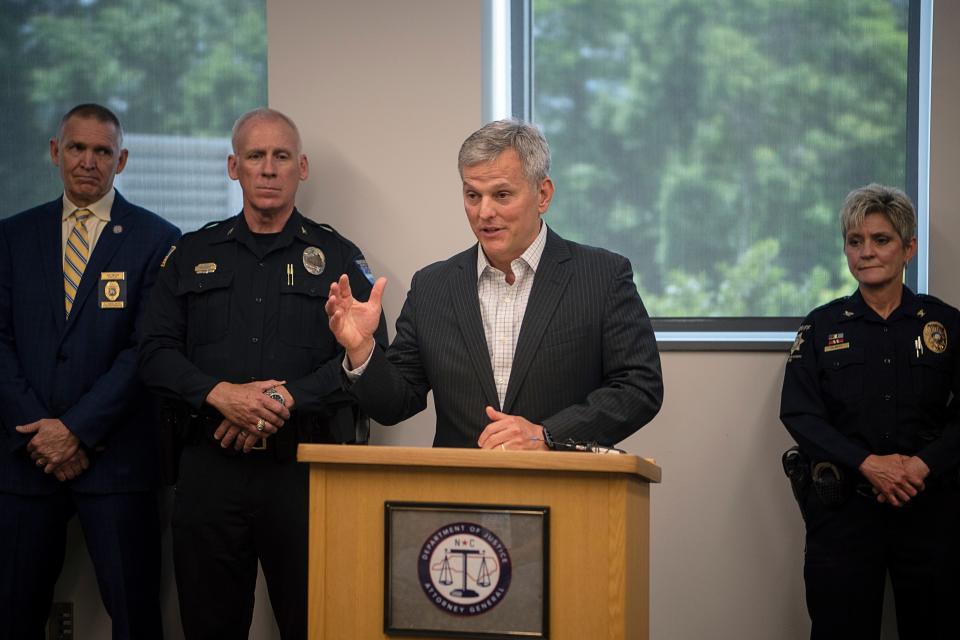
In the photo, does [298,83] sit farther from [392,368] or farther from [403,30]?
[392,368]

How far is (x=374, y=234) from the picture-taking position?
3.96 m

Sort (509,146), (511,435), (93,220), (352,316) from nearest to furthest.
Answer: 1. (511,435)
2. (352,316)
3. (509,146)
4. (93,220)

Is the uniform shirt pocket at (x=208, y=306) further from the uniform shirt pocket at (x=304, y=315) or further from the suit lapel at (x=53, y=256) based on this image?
the suit lapel at (x=53, y=256)

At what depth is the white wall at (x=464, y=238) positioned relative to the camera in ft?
12.3

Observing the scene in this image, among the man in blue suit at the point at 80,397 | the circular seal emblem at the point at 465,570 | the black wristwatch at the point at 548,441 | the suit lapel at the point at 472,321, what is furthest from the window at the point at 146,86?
the circular seal emblem at the point at 465,570

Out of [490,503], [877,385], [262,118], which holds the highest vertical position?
[262,118]

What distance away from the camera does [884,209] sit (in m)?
3.50

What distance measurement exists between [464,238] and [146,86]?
152 cm

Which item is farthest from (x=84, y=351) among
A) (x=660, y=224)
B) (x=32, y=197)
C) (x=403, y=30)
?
(x=660, y=224)

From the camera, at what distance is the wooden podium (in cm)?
183

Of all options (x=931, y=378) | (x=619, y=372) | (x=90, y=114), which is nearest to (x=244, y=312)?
(x=90, y=114)

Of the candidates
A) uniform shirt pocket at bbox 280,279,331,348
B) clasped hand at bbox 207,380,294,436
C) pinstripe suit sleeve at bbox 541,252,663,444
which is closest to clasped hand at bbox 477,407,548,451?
pinstripe suit sleeve at bbox 541,252,663,444

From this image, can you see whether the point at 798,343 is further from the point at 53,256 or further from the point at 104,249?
the point at 53,256

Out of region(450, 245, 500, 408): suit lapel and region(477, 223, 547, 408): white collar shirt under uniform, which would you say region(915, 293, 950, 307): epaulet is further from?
region(450, 245, 500, 408): suit lapel
